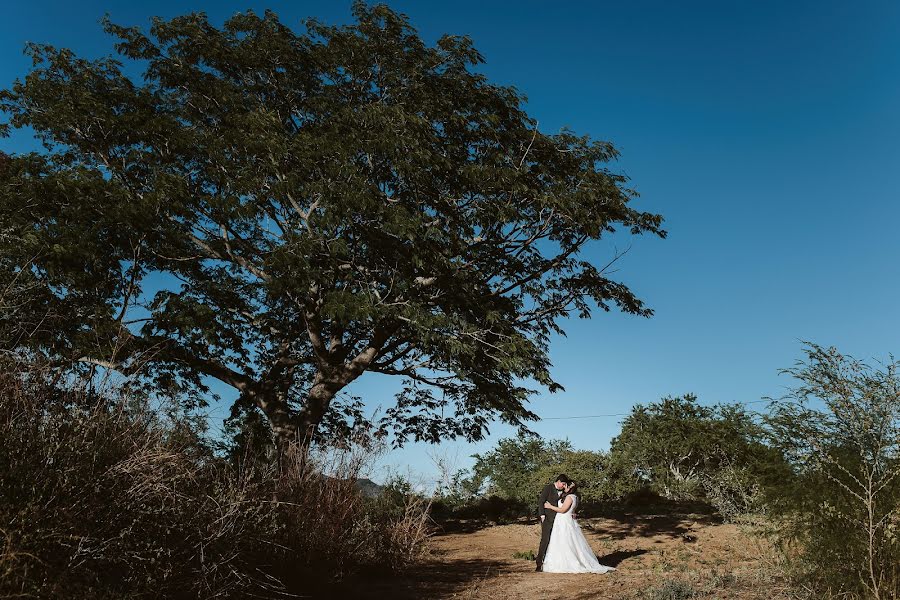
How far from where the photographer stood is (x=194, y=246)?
53.8 feet

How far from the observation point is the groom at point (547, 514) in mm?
11469

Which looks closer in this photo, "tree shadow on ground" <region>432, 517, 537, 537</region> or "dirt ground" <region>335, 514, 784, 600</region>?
"dirt ground" <region>335, 514, 784, 600</region>

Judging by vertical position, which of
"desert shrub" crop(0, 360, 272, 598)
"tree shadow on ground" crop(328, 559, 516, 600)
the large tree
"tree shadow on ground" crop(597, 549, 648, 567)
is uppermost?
the large tree

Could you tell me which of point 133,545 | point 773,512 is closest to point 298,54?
point 133,545

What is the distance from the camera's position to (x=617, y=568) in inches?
446

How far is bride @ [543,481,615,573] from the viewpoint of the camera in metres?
11.1

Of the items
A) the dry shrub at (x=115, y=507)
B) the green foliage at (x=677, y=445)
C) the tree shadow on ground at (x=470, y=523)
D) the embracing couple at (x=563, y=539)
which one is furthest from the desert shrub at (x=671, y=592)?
the green foliage at (x=677, y=445)

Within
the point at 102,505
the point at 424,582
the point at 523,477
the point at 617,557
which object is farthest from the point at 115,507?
the point at 523,477

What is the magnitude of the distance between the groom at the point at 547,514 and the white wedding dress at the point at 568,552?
0.29 feet

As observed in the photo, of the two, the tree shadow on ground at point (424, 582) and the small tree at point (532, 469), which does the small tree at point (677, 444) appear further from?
the tree shadow on ground at point (424, 582)

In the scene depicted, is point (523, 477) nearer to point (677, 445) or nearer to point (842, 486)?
point (677, 445)

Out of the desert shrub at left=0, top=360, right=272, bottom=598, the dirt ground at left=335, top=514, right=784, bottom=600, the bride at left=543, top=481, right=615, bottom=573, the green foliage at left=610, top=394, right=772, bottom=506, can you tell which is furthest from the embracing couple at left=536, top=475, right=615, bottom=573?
the green foliage at left=610, top=394, right=772, bottom=506

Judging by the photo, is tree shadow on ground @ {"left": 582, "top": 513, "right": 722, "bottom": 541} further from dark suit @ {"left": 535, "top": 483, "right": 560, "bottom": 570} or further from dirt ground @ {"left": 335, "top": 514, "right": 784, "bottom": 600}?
dark suit @ {"left": 535, "top": 483, "right": 560, "bottom": 570}

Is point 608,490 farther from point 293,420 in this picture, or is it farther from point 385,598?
point 385,598
